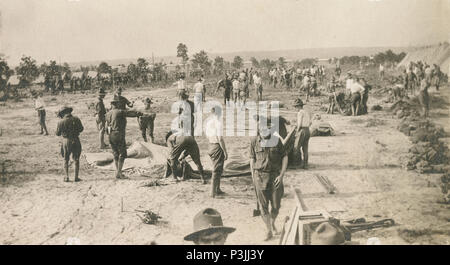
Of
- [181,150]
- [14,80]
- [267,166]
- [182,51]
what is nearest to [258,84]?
[182,51]

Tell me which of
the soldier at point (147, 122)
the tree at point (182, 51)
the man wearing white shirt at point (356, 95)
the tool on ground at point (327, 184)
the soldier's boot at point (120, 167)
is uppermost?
the tree at point (182, 51)

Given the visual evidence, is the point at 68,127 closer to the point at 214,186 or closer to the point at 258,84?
the point at 214,186

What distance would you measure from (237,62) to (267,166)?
3.50m

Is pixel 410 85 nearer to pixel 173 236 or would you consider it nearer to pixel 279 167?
pixel 279 167

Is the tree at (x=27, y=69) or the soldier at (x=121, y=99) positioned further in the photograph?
the tree at (x=27, y=69)

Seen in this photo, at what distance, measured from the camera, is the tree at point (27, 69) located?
814cm

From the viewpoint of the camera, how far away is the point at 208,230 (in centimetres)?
608

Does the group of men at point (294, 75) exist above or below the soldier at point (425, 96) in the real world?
above

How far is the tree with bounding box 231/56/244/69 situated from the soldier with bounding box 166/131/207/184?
7.01 feet

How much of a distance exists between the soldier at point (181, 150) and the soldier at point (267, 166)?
1629 mm

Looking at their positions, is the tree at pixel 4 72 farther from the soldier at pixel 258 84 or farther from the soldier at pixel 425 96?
the soldier at pixel 425 96

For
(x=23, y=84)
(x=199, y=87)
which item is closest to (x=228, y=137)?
(x=199, y=87)

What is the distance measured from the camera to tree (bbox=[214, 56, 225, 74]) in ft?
28.2

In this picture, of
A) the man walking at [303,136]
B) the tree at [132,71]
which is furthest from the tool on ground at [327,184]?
the tree at [132,71]
